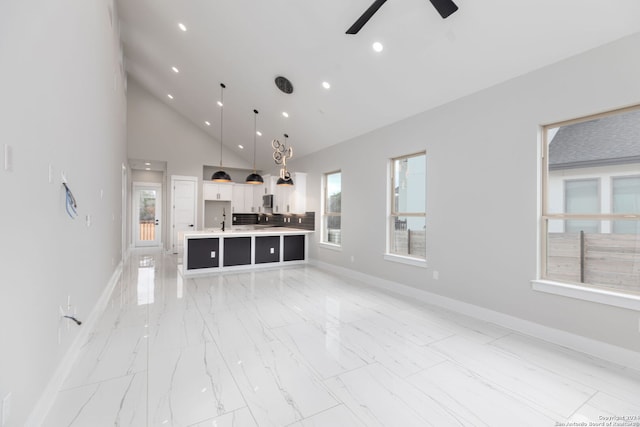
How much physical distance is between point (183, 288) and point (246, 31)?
4.27m

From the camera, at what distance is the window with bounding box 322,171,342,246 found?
6.40 meters

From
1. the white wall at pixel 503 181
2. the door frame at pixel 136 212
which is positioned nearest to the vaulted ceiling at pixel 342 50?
the white wall at pixel 503 181

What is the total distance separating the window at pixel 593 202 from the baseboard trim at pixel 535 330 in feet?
1.71

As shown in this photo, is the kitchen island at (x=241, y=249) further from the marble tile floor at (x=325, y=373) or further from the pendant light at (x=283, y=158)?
the marble tile floor at (x=325, y=373)

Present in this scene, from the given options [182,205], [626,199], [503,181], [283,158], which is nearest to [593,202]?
[626,199]

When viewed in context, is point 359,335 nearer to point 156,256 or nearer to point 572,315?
point 572,315

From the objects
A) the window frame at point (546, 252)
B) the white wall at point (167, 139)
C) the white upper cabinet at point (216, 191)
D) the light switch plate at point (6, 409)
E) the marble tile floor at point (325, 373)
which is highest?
the white wall at point (167, 139)

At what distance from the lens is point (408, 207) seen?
472cm

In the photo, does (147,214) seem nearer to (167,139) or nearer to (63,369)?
(167,139)

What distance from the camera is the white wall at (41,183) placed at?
1.36 meters

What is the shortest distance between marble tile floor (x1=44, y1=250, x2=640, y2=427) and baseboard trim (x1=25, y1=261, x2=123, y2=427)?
6 centimetres

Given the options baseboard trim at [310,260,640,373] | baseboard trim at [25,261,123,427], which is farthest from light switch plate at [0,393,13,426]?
baseboard trim at [310,260,640,373]

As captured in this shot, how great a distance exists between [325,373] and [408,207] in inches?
125

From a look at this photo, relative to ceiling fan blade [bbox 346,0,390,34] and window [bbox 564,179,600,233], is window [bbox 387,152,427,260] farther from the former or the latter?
ceiling fan blade [bbox 346,0,390,34]
